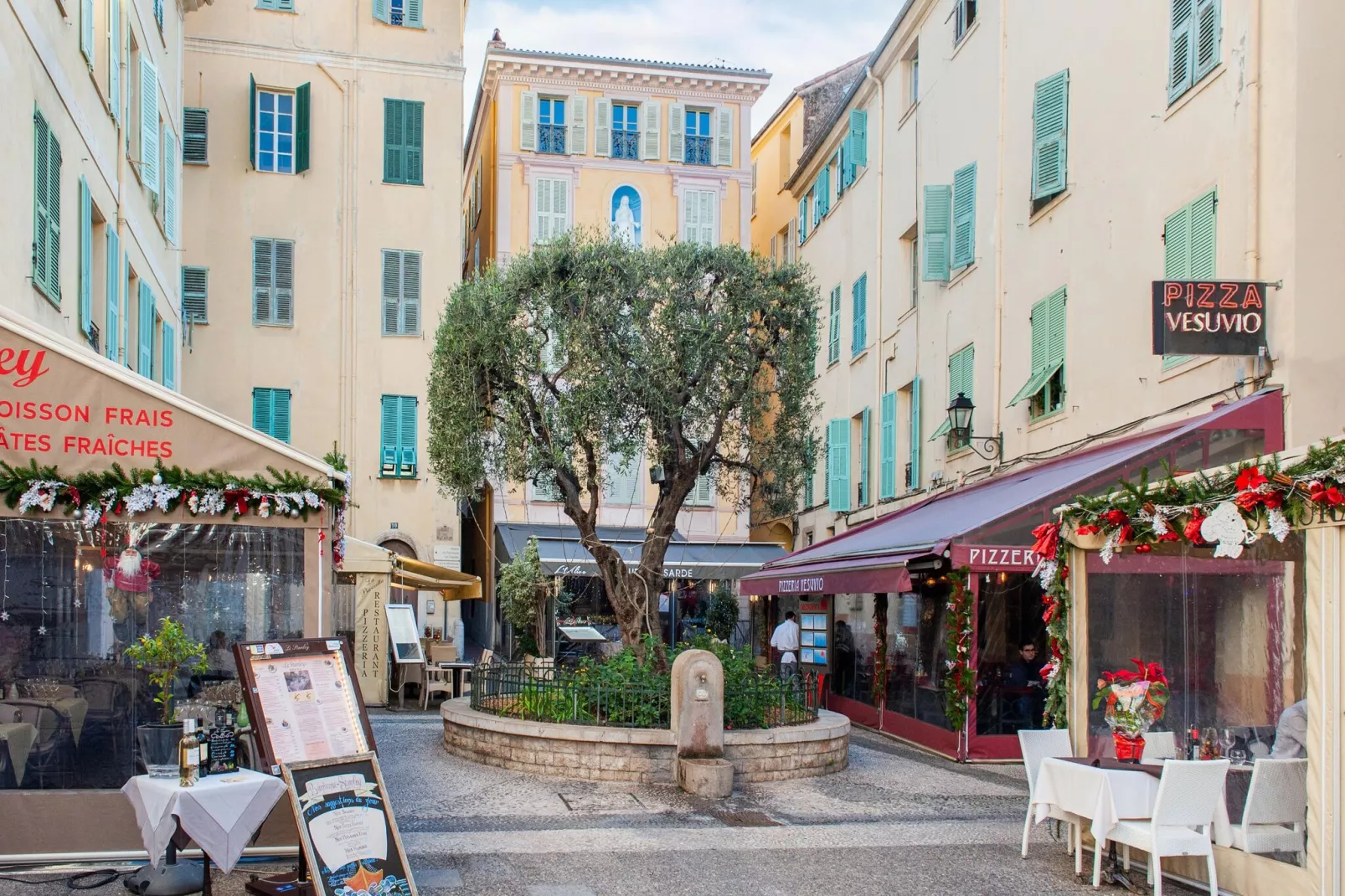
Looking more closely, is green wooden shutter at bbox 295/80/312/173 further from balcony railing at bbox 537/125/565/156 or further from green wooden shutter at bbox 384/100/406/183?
balcony railing at bbox 537/125/565/156

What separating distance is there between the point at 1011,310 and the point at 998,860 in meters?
9.46

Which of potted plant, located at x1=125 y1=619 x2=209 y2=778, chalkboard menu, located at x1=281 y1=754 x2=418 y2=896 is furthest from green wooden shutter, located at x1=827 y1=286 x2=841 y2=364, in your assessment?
chalkboard menu, located at x1=281 y1=754 x2=418 y2=896

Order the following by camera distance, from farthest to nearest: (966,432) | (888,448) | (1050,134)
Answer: (888,448)
(966,432)
(1050,134)

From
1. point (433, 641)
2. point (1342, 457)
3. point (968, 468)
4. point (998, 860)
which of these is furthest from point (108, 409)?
point (433, 641)

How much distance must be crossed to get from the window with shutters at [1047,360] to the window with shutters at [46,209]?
10333 mm

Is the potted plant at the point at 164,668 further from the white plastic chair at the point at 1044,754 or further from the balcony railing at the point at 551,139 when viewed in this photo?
the balcony railing at the point at 551,139

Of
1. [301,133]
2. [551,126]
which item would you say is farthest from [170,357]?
[551,126]

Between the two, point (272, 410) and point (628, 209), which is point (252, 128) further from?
point (628, 209)

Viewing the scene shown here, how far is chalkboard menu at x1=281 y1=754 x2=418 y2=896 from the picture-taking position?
642 centimetres

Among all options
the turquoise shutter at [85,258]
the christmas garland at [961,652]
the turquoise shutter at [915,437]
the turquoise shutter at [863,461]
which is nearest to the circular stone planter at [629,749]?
the christmas garland at [961,652]

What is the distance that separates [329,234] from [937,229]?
38.4ft

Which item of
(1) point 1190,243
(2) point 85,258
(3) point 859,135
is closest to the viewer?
(2) point 85,258

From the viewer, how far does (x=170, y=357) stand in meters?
18.9

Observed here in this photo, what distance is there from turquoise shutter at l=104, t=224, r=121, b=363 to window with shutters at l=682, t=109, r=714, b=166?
1723 centimetres
